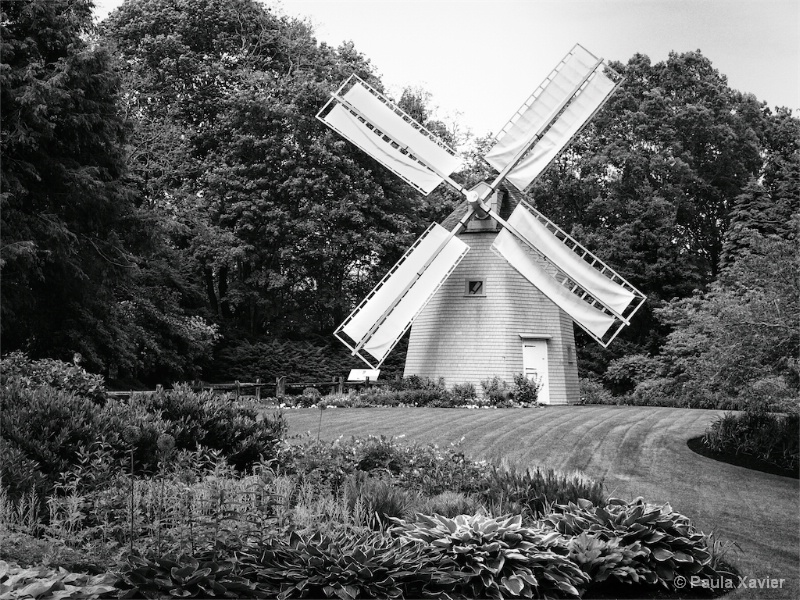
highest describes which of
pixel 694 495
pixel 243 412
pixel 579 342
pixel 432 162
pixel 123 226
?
pixel 432 162

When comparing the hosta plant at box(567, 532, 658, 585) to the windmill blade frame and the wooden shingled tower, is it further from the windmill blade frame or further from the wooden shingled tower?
the wooden shingled tower

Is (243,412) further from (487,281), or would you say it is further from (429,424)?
(487,281)

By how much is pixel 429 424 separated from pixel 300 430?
2.44 metres

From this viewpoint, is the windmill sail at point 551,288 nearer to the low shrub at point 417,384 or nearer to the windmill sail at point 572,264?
the windmill sail at point 572,264

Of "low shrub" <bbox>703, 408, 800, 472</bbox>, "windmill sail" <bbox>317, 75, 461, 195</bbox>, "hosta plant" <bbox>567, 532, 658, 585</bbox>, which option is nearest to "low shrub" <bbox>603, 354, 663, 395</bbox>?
"windmill sail" <bbox>317, 75, 461, 195</bbox>

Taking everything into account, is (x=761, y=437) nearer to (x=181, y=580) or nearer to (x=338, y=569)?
(x=338, y=569)

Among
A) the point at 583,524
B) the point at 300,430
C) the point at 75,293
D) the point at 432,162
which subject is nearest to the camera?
the point at 583,524

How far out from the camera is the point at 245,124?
29969 millimetres

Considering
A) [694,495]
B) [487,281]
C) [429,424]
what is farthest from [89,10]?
[694,495]

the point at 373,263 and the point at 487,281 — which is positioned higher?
the point at 373,263

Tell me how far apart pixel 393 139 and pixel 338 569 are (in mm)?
17078

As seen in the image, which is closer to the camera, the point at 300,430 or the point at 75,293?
the point at 300,430

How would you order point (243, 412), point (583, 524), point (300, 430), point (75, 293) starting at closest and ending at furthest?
1. point (583, 524)
2. point (243, 412)
3. point (300, 430)
4. point (75, 293)

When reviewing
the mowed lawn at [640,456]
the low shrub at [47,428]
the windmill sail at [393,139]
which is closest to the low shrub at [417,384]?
the mowed lawn at [640,456]
